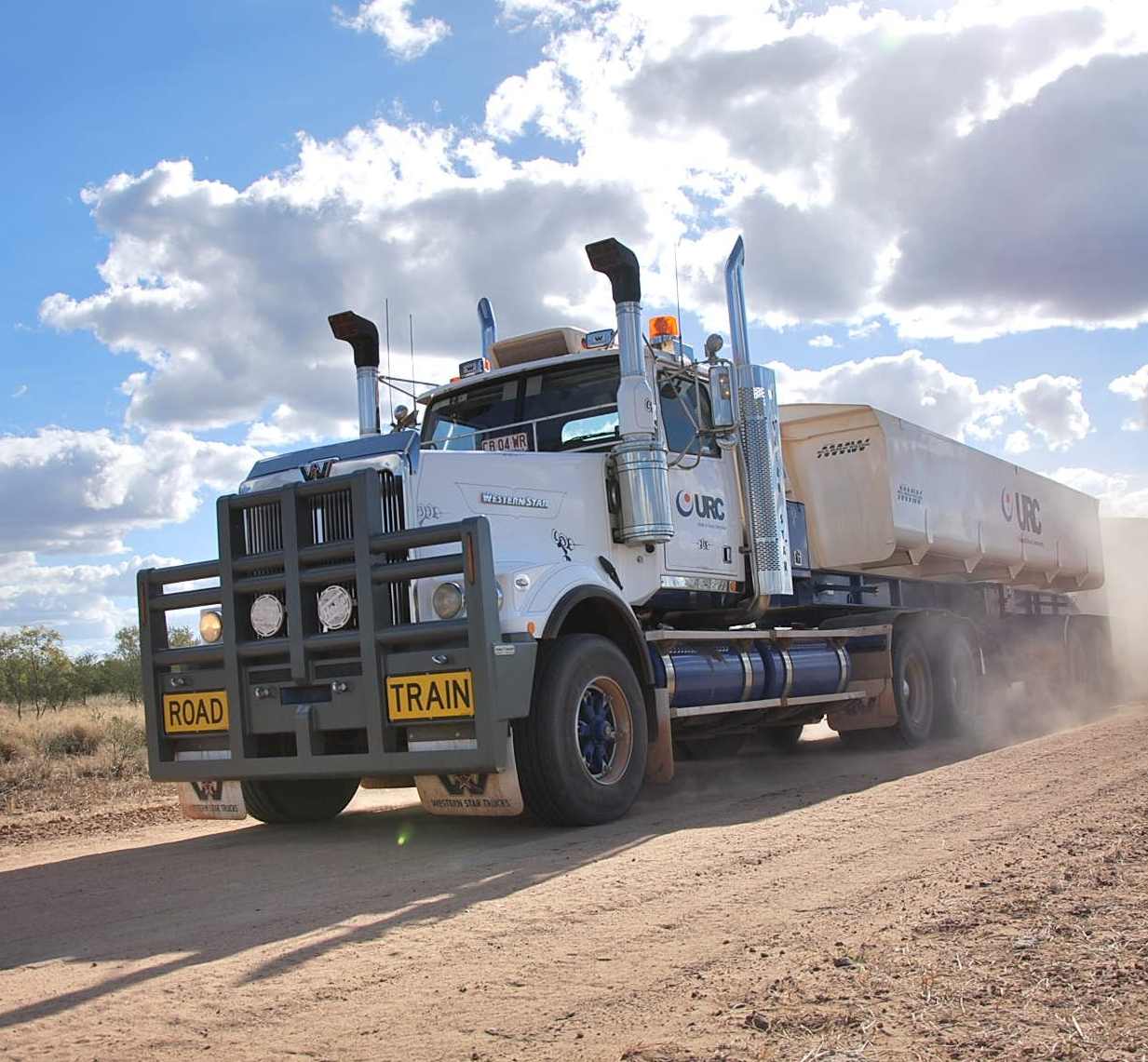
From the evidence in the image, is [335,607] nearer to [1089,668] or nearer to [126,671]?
[1089,668]

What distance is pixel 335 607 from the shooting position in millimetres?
6879

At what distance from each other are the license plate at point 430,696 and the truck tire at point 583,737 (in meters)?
0.59

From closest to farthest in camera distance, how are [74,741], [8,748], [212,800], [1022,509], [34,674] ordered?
[212,800], [8,748], [1022,509], [74,741], [34,674]

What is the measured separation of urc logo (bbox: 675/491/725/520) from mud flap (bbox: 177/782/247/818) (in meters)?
3.79

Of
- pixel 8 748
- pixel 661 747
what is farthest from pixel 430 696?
pixel 8 748

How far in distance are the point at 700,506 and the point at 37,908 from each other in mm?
5456

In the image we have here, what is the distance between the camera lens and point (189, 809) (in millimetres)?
7629

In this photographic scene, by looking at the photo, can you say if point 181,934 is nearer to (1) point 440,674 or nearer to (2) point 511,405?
(1) point 440,674

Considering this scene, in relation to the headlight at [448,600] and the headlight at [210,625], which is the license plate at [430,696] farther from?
the headlight at [210,625]

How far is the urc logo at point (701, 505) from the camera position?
9.01 m

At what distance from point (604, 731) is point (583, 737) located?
176mm

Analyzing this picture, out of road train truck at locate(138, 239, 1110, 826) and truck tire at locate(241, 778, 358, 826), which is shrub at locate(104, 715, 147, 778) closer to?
truck tire at locate(241, 778, 358, 826)

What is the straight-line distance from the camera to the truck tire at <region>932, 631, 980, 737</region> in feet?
40.6

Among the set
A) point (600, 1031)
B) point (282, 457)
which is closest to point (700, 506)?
point (282, 457)
